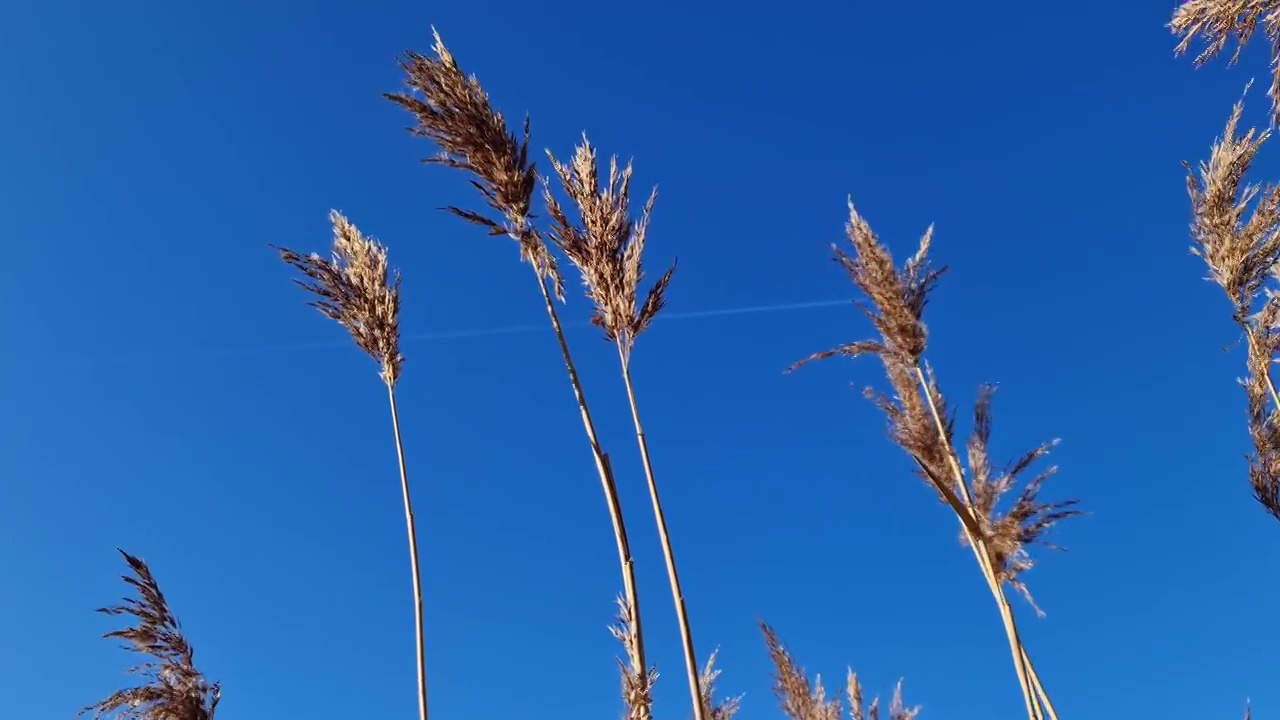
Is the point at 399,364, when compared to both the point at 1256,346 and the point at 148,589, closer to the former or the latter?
the point at 148,589

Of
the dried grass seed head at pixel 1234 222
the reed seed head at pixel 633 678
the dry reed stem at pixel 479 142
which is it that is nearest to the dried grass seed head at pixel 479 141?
the dry reed stem at pixel 479 142

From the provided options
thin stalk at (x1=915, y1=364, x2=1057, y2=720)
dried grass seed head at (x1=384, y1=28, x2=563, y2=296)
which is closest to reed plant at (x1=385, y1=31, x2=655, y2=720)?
dried grass seed head at (x1=384, y1=28, x2=563, y2=296)

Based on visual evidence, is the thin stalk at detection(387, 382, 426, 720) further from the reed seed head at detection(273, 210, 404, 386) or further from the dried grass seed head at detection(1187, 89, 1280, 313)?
the dried grass seed head at detection(1187, 89, 1280, 313)

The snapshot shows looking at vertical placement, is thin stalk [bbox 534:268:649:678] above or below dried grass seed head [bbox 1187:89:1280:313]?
below

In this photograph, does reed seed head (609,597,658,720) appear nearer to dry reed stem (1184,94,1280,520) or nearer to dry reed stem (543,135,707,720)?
dry reed stem (543,135,707,720)

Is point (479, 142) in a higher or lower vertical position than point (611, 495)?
higher

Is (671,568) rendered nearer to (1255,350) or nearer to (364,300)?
(364,300)

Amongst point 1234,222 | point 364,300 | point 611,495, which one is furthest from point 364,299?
point 1234,222

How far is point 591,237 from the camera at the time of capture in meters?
3.60

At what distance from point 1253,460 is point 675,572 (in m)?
5.42

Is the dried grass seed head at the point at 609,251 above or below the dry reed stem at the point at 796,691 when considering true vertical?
above

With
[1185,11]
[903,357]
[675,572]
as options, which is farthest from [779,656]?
[1185,11]

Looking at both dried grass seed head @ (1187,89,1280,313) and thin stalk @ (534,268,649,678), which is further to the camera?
dried grass seed head @ (1187,89,1280,313)

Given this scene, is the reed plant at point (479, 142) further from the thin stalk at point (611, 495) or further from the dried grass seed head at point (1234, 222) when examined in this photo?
the dried grass seed head at point (1234, 222)
